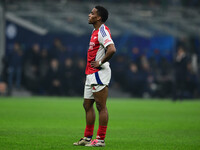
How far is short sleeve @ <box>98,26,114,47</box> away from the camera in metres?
8.85

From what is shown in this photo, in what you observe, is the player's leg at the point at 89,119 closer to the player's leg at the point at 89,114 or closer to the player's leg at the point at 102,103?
the player's leg at the point at 89,114

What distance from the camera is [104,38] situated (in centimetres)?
887

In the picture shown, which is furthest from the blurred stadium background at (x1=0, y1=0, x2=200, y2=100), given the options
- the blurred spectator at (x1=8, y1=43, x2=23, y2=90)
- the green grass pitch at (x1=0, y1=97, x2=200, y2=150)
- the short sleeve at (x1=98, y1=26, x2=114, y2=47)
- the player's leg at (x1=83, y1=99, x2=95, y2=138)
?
the short sleeve at (x1=98, y1=26, x2=114, y2=47)

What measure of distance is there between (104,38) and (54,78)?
19269mm

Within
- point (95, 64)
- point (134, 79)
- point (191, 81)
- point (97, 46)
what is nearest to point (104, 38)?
point (97, 46)

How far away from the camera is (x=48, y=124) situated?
12.9 m

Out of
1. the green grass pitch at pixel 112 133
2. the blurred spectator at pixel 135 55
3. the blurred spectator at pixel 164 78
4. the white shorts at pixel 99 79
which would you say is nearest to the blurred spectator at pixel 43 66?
the blurred spectator at pixel 135 55

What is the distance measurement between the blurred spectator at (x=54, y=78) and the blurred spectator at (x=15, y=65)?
4.88 ft

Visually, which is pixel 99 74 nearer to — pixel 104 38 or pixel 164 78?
pixel 104 38

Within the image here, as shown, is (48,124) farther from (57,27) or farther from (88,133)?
(57,27)

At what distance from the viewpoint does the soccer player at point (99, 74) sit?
8.88 metres

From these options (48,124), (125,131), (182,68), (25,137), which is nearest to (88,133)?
(25,137)

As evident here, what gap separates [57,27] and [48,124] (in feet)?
52.4

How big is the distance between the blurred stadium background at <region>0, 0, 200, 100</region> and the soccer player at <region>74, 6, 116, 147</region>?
1746cm
